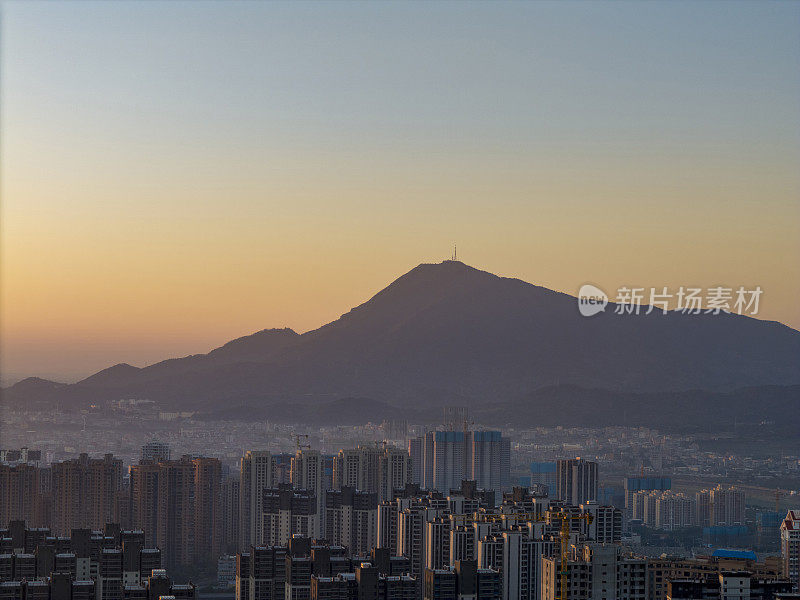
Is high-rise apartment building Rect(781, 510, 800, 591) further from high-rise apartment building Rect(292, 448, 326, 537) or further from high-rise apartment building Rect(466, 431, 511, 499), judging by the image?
high-rise apartment building Rect(466, 431, 511, 499)

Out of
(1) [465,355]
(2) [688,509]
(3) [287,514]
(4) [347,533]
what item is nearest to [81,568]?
(4) [347,533]

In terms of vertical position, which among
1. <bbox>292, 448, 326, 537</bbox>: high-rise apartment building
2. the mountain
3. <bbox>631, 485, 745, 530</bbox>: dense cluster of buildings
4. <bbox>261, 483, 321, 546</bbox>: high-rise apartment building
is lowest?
<bbox>631, 485, 745, 530</bbox>: dense cluster of buildings

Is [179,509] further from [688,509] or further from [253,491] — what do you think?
[688,509]

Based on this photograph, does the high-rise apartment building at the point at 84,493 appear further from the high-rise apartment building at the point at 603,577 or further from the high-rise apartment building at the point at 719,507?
the high-rise apartment building at the point at 603,577

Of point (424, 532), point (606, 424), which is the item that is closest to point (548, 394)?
point (606, 424)

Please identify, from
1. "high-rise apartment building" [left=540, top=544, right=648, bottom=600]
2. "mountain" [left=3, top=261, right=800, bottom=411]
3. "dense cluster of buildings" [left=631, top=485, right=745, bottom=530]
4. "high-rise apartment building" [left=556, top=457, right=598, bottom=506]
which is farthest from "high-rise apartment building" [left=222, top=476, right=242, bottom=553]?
"mountain" [left=3, top=261, right=800, bottom=411]
